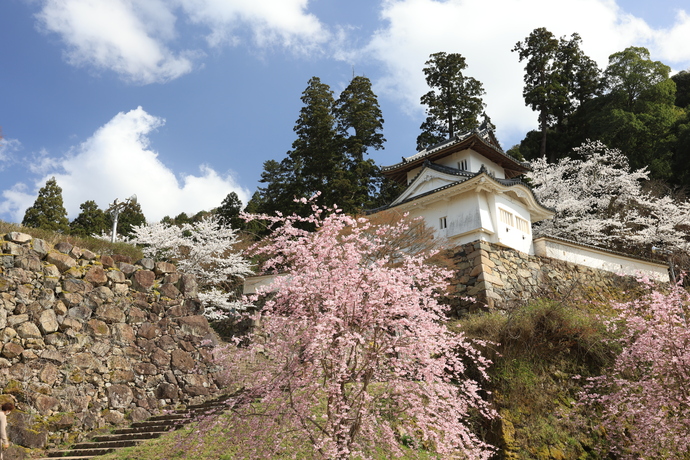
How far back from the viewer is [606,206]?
2359 cm

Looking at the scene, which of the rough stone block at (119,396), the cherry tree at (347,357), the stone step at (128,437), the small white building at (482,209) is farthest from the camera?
the small white building at (482,209)

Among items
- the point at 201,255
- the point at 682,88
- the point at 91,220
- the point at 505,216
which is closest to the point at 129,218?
the point at 91,220

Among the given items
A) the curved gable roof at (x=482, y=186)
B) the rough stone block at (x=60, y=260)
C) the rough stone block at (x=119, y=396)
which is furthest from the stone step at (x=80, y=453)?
the curved gable roof at (x=482, y=186)

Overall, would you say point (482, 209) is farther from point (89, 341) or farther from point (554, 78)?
point (554, 78)

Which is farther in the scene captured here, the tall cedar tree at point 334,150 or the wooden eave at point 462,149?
the tall cedar tree at point 334,150

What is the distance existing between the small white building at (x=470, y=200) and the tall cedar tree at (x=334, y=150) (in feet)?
14.7

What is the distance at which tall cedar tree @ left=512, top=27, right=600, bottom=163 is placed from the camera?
30.8 m

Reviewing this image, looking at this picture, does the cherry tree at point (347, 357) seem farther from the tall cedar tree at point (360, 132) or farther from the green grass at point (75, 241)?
the tall cedar tree at point (360, 132)

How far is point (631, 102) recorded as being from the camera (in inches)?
1195

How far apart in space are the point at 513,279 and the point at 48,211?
73.2 ft

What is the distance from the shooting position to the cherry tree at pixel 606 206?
21.1m

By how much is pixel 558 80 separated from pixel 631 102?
4511 mm

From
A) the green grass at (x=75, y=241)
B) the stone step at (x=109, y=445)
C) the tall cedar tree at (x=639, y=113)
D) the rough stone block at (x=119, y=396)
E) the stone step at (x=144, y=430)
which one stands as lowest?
the stone step at (x=109, y=445)

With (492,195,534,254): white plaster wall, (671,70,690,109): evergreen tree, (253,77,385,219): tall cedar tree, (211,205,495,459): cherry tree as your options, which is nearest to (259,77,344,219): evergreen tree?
(253,77,385,219): tall cedar tree
